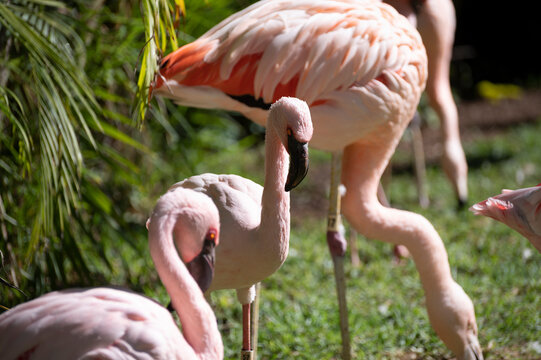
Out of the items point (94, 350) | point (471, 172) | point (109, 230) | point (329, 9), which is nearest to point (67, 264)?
point (109, 230)

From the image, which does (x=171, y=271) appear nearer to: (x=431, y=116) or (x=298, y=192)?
(x=298, y=192)

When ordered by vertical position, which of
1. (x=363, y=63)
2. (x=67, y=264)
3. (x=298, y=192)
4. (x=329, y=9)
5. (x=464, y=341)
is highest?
(x=329, y=9)

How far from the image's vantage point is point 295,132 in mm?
2107

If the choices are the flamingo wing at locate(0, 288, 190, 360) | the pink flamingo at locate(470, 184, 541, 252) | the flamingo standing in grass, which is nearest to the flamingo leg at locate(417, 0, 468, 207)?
the flamingo standing in grass

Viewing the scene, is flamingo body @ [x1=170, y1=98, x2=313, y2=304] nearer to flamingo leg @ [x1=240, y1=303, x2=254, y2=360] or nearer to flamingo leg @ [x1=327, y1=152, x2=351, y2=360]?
flamingo leg @ [x1=240, y1=303, x2=254, y2=360]

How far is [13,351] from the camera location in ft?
5.34

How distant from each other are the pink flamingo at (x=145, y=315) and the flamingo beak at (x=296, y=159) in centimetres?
38

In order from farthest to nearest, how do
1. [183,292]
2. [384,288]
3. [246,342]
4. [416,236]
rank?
[384,288]
[416,236]
[246,342]
[183,292]

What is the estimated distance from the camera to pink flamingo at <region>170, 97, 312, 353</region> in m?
2.14

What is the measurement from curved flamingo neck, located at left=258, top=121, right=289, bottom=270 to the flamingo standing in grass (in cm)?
67

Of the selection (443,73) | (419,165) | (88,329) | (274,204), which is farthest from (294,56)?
(419,165)

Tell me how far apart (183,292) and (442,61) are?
3.07 metres

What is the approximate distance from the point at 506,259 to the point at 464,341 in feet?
5.18

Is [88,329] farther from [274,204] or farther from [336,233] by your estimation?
[336,233]
